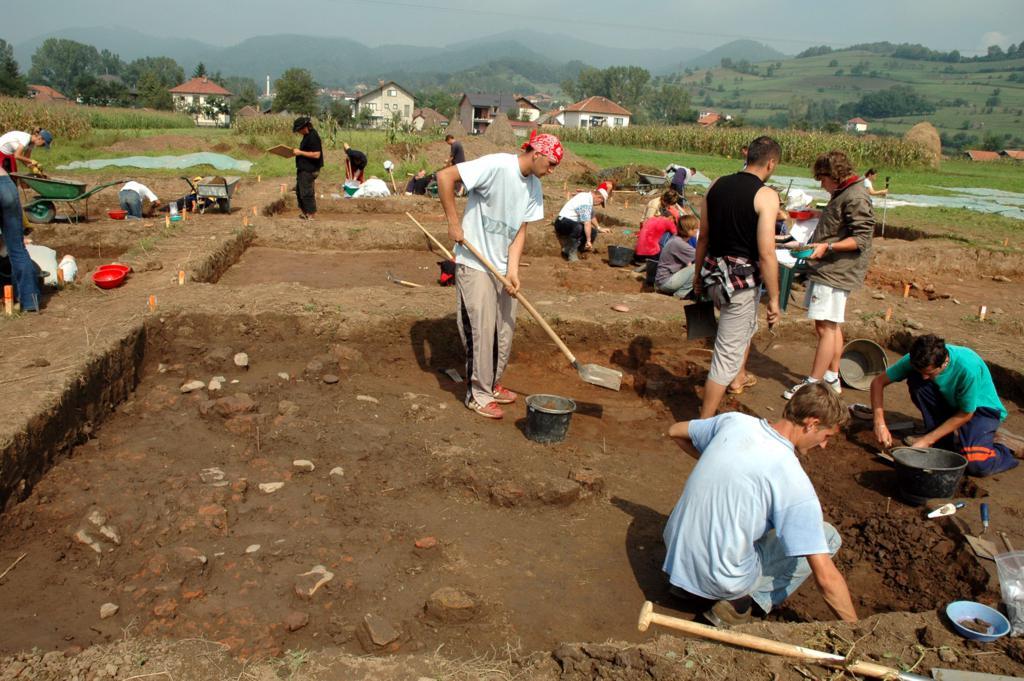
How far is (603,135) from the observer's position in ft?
143

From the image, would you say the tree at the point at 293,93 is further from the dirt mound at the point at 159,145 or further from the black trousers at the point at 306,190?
the black trousers at the point at 306,190

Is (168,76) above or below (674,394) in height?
above

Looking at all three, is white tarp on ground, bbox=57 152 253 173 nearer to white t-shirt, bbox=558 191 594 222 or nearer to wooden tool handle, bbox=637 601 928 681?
white t-shirt, bbox=558 191 594 222

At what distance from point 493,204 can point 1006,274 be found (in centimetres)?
978

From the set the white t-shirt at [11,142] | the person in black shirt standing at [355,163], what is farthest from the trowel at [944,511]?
the person in black shirt standing at [355,163]

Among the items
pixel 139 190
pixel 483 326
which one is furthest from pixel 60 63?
pixel 483 326

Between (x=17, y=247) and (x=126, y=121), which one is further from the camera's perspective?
(x=126, y=121)

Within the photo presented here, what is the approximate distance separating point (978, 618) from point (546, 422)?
8.82ft

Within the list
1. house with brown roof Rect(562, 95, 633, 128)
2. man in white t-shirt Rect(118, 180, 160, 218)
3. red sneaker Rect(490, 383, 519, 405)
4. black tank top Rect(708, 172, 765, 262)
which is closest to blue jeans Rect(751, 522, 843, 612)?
black tank top Rect(708, 172, 765, 262)

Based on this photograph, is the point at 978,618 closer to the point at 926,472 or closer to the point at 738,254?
the point at 926,472

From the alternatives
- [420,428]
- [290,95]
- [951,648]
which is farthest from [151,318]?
[290,95]

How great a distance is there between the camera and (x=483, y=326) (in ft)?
17.2

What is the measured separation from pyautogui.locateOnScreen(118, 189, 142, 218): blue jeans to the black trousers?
247 centimetres

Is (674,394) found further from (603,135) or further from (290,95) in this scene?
(290,95)
